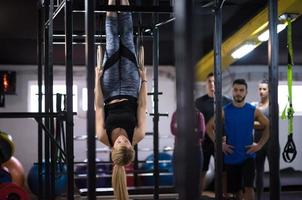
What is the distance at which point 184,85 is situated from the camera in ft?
2.71

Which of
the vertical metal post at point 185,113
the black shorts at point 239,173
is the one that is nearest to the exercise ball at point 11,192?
the black shorts at point 239,173

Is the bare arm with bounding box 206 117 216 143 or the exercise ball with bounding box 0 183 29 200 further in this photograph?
the exercise ball with bounding box 0 183 29 200

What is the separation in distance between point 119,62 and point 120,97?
22 cm

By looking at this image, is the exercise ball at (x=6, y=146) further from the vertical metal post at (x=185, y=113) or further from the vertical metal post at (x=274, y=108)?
the vertical metal post at (x=185, y=113)

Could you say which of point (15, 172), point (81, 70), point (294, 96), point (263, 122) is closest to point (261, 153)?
point (263, 122)

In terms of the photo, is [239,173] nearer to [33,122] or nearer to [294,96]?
[33,122]

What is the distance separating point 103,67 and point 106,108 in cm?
27

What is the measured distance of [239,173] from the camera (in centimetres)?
393

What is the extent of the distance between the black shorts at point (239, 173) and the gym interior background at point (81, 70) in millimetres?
2045

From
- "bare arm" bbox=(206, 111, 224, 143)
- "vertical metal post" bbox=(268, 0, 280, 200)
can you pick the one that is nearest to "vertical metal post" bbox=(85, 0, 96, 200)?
"vertical metal post" bbox=(268, 0, 280, 200)

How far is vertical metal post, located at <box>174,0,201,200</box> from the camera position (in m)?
0.82

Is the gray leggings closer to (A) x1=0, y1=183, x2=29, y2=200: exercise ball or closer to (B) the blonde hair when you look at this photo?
(B) the blonde hair

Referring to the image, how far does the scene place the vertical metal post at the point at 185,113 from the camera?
819mm

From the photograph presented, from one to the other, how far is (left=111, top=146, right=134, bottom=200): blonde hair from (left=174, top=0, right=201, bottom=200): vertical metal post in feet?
6.09
